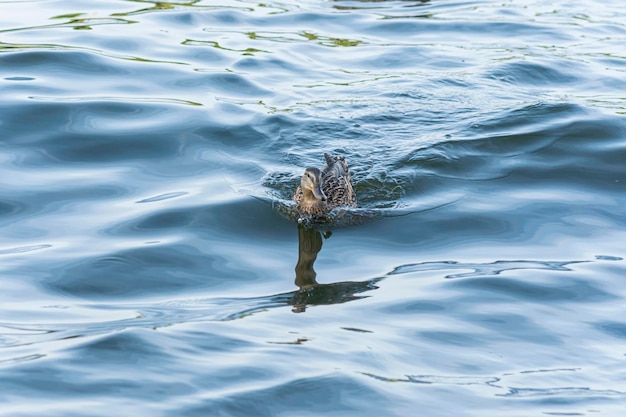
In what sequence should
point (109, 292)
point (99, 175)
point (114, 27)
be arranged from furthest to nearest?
point (114, 27)
point (99, 175)
point (109, 292)

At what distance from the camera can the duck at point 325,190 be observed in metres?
10.3

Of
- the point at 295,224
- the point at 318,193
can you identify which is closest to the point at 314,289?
the point at 318,193

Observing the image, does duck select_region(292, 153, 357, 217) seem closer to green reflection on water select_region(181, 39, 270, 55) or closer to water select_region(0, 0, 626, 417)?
water select_region(0, 0, 626, 417)

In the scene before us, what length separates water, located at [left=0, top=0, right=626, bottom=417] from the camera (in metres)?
6.91

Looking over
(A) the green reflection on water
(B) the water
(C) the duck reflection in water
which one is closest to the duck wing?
(B) the water

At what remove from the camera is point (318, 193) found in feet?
33.4

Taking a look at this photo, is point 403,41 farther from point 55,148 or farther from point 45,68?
point 55,148

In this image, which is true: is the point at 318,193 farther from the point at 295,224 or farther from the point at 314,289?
the point at 314,289

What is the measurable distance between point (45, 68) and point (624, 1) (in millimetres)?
10535

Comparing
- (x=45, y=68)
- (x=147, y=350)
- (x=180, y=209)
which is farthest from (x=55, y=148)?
(x=147, y=350)

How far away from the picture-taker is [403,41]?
17156mm

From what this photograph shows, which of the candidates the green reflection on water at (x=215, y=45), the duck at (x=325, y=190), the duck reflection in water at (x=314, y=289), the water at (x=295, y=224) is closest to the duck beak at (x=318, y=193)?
the duck at (x=325, y=190)

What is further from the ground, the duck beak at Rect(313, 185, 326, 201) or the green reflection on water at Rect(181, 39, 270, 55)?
the green reflection on water at Rect(181, 39, 270, 55)

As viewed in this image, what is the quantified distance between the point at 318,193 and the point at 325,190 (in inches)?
19.6
